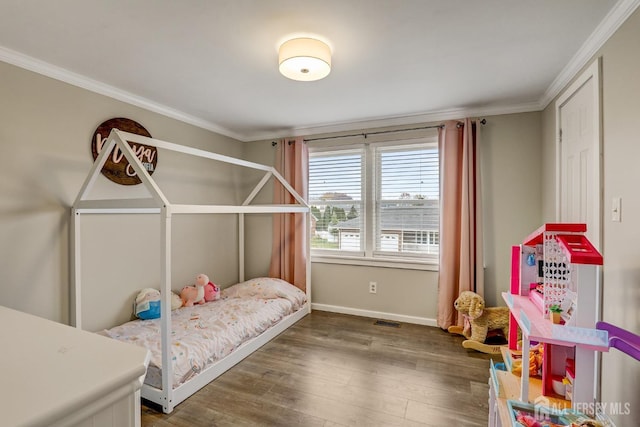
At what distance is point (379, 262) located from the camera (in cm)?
352

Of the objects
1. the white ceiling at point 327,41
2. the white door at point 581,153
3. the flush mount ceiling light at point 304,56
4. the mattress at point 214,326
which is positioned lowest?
the mattress at point 214,326

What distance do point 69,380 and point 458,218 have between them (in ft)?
10.4

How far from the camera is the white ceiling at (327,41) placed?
158 centimetres

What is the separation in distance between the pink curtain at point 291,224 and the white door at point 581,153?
2557 mm

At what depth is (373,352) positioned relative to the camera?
8.81 feet

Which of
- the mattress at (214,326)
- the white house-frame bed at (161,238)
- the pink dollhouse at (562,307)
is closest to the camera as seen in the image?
the pink dollhouse at (562,307)

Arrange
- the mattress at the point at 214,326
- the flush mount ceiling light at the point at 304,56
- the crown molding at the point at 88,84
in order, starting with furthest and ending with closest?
1. the mattress at the point at 214,326
2. the crown molding at the point at 88,84
3. the flush mount ceiling light at the point at 304,56

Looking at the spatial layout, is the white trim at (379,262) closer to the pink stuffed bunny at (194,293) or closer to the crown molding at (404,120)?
the pink stuffed bunny at (194,293)

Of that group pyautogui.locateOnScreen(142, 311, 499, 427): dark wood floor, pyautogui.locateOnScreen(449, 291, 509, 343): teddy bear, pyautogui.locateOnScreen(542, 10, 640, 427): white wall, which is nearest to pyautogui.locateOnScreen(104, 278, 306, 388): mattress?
pyautogui.locateOnScreen(142, 311, 499, 427): dark wood floor

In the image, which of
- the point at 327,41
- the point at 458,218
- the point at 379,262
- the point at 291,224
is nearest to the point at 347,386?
the point at 379,262

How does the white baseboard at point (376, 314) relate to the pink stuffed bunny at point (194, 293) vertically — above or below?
below

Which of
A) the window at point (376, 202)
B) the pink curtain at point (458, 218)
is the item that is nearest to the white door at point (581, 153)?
the pink curtain at point (458, 218)

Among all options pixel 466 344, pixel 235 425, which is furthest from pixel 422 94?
pixel 235 425

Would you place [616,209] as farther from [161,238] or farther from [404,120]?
[161,238]
